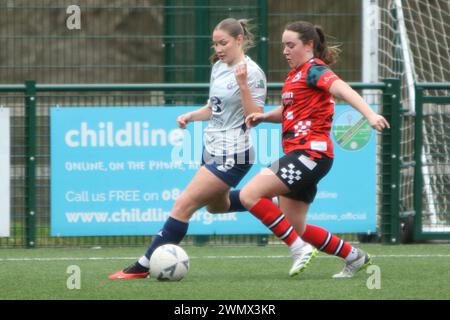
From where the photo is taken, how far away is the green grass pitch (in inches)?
324

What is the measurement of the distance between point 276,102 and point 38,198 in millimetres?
2383

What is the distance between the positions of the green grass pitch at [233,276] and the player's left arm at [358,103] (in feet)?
3.43

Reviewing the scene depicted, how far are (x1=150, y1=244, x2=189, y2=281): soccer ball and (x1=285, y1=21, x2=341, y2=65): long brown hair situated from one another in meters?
1.65

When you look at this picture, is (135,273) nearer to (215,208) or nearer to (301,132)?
(215,208)

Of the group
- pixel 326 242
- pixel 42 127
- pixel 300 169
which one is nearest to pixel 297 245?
pixel 326 242

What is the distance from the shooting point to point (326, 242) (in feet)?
29.8

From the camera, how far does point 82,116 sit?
12.0 metres

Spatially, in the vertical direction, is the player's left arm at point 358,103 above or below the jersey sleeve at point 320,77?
below

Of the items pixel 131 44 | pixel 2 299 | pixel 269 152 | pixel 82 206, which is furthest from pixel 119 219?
pixel 2 299

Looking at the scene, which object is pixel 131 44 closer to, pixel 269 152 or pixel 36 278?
pixel 269 152

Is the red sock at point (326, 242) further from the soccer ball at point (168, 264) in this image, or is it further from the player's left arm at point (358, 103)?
the player's left arm at point (358, 103)

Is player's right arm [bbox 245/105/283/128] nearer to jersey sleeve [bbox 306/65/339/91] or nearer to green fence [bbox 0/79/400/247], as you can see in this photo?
jersey sleeve [bbox 306/65/339/91]

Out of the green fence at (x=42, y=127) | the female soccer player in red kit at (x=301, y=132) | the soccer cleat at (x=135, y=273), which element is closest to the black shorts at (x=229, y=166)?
the female soccer player in red kit at (x=301, y=132)

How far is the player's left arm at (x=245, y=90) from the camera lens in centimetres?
883
